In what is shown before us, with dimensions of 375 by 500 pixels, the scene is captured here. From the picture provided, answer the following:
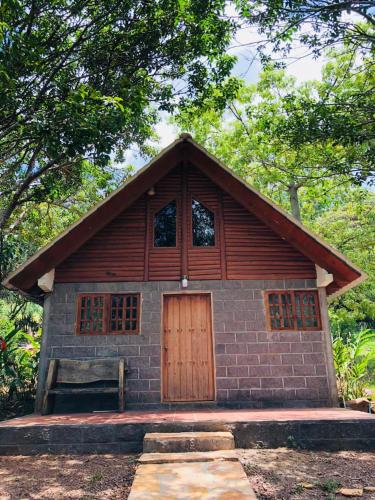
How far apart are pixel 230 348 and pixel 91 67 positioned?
7.21 metres

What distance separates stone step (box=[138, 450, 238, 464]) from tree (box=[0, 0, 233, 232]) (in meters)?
4.77

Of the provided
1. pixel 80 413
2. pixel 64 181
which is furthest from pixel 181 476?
pixel 64 181

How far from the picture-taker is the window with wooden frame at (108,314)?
7695 mm

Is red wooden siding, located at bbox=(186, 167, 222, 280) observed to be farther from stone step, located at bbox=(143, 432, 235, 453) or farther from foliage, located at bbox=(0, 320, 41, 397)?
foliage, located at bbox=(0, 320, 41, 397)

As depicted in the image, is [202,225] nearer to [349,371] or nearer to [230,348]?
[230,348]

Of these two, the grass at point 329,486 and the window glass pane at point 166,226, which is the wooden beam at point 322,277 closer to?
the window glass pane at point 166,226

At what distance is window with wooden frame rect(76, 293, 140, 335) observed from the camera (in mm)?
7695

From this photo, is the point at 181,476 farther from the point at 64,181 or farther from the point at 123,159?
the point at 123,159

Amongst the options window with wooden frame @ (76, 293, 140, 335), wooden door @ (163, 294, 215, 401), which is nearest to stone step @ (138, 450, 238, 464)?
wooden door @ (163, 294, 215, 401)

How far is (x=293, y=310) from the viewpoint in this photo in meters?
7.80

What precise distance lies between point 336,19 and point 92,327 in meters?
7.90

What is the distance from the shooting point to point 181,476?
3818 millimetres

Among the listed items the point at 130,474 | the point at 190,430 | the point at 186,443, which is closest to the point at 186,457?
the point at 186,443

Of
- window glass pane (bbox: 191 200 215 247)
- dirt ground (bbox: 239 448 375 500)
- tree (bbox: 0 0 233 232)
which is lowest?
dirt ground (bbox: 239 448 375 500)
